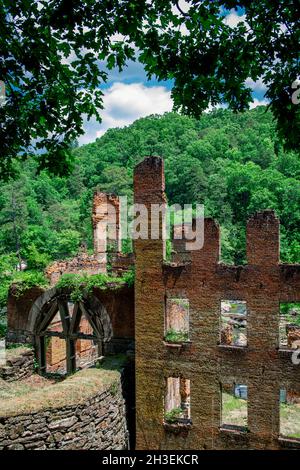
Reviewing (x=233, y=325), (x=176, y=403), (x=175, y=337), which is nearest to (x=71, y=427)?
(x=175, y=337)

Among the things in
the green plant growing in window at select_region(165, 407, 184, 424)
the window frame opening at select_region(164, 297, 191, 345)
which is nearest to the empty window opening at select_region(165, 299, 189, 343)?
the window frame opening at select_region(164, 297, 191, 345)

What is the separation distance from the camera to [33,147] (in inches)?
260

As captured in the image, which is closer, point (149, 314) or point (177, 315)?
point (149, 314)

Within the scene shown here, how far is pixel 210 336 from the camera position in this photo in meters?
15.5

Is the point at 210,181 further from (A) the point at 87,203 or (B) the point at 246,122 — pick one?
(B) the point at 246,122

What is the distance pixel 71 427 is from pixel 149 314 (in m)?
4.91

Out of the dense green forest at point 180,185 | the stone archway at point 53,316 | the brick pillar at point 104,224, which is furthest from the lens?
the dense green forest at point 180,185

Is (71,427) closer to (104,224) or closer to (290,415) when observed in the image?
(290,415)

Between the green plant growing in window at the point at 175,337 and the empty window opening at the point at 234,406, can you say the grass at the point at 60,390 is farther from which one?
the empty window opening at the point at 234,406

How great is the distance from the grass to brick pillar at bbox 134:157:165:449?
1172mm

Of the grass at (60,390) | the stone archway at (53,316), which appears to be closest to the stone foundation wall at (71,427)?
the grass at (60,390)

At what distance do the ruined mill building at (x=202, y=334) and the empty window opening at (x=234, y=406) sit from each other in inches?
127

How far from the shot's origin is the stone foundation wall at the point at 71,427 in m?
11.9

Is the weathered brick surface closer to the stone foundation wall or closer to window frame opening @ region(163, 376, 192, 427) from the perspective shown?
window frame opening @ region(163, 376, 192, 427)
